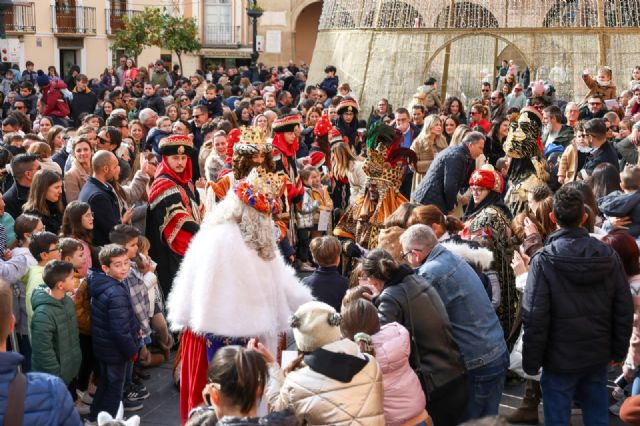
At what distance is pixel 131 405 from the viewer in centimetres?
720

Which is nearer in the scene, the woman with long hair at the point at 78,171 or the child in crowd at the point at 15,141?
the woman with long hair at the point at 78,171

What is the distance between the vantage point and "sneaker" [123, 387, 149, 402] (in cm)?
726

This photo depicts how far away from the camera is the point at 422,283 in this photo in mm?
5418

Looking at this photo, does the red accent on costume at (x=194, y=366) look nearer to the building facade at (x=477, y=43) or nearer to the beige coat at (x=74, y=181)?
the beige coat at (x=74, y=181)

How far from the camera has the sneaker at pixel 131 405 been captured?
7157 mm

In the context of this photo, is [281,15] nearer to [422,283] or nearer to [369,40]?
[369,40]

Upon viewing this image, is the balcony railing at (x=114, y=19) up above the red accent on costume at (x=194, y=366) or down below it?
above

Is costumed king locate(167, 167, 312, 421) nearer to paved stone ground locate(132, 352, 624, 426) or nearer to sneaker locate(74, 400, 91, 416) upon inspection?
paved stone ground locate(132, 352, 624, 426)

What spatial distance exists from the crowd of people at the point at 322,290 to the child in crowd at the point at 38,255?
0.02m

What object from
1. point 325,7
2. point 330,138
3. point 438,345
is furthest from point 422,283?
point 325,7

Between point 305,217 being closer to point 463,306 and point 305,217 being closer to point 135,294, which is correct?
point 135,294

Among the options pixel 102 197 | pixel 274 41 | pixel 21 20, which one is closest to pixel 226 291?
pixel 102 197

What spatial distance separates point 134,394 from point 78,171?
2821mm

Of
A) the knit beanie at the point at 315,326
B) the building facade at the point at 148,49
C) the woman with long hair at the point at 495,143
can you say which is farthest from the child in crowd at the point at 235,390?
the building facade at the point at 148,49
